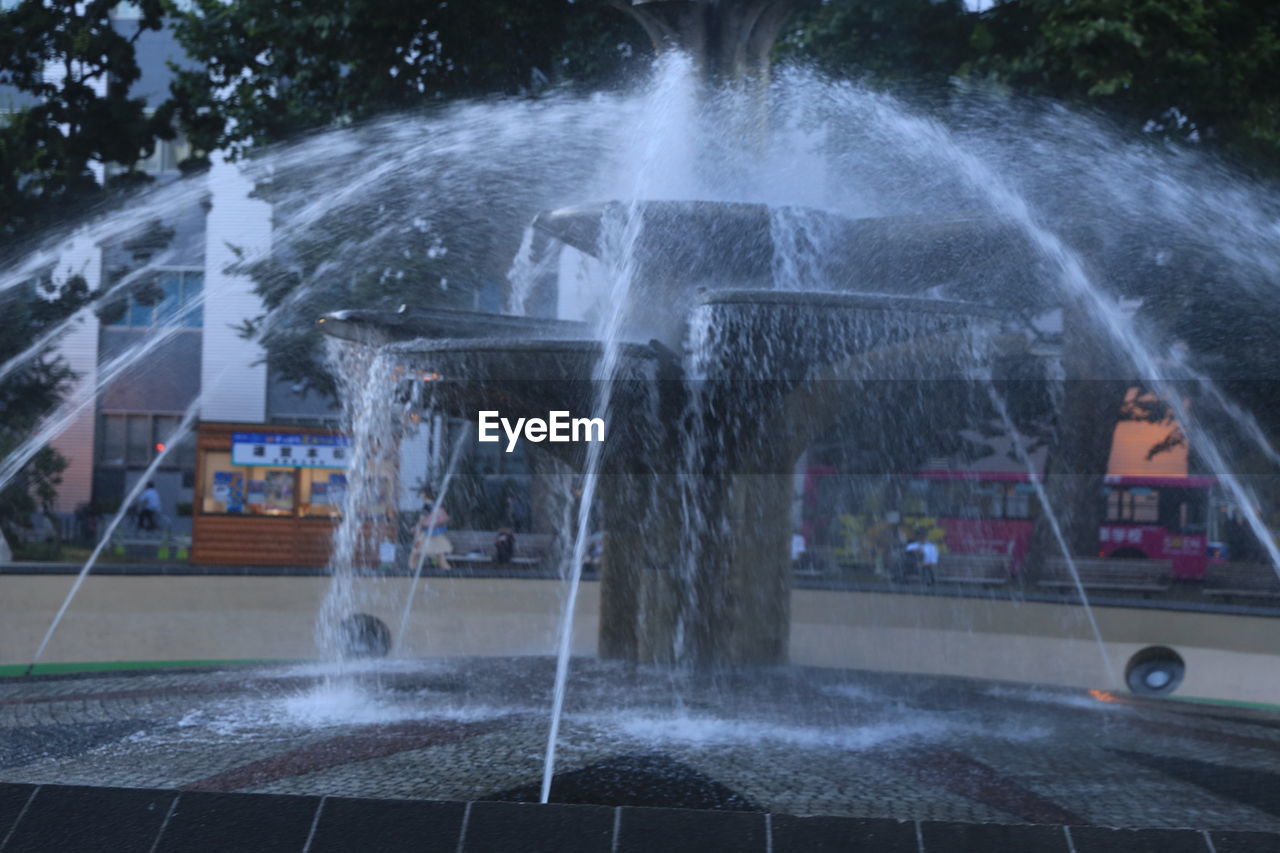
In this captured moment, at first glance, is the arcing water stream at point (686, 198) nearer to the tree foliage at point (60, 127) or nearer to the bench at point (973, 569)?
the tree foliage at point (60, 127)

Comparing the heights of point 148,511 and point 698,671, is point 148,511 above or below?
above

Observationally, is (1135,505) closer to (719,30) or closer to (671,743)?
(719,30)

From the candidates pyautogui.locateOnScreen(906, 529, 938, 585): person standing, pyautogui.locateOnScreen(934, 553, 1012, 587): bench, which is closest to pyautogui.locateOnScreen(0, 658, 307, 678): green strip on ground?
pyautogui.locateOnScreen(934, 553, 1012, 587): bench

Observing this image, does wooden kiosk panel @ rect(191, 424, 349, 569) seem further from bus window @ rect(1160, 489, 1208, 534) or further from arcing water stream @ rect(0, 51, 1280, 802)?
bus window @ rect(1160, 489, 1208, 534)

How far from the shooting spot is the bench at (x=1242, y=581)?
55.1ft

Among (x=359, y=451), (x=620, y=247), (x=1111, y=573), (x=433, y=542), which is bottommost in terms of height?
(x=1111, y=573)

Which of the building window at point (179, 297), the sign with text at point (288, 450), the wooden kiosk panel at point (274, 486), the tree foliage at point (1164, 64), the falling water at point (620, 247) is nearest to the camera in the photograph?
the falling water at point (620, 247)

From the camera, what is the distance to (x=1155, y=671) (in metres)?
11.0

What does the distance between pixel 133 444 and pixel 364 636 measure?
77.3 feet

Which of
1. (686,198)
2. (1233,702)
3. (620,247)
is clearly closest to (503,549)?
(1233,702)

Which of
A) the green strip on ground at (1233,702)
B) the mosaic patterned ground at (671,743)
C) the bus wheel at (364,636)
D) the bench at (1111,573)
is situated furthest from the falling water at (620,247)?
the bench at (1111,573)

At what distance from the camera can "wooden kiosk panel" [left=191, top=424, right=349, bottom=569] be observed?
74.1 feet

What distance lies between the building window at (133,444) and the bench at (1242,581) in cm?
2219

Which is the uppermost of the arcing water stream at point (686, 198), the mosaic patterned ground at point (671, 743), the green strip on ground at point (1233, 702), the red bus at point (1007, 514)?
the arcing water stream at point (686, 198)
